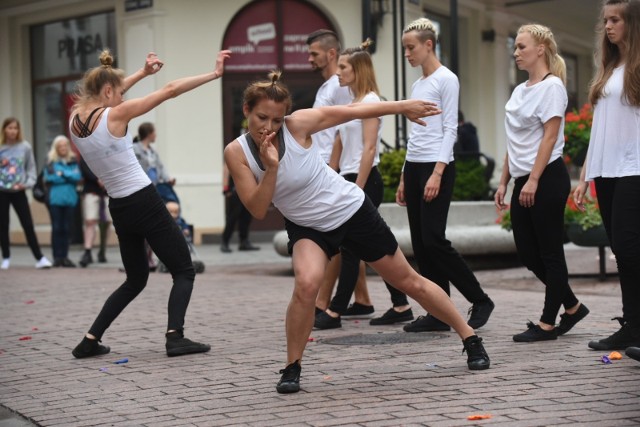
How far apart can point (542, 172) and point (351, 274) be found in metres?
1.82

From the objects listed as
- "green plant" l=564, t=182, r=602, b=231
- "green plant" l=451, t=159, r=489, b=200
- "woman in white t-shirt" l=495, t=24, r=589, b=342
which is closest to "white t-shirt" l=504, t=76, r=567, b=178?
"woman in white t-shirt" l=495, t=24, r=589, b=342

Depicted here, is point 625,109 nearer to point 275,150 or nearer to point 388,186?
point 275,150

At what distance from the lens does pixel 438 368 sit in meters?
6.00

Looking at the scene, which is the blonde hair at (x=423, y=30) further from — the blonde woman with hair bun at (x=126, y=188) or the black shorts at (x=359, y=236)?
the black shorts at (x=359, y=236)

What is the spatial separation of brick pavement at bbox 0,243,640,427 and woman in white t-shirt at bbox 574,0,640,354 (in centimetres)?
44

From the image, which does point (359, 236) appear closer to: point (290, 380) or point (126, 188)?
point (290, 380)

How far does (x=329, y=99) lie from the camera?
8.25 metres

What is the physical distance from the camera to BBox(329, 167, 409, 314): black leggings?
7992mm

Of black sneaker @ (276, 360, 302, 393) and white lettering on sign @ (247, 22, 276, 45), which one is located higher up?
white lettering on sign @ (247, 22, 276, 45)

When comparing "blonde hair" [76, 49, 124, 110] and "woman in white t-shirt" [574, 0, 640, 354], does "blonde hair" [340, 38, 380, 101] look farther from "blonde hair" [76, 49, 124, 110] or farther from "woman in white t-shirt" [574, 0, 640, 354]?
"woman in white t-shirt" [574, 0, 640, 354]

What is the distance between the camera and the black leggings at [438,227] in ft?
23.9

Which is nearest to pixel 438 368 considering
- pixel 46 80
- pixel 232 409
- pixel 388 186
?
pixel 232 409

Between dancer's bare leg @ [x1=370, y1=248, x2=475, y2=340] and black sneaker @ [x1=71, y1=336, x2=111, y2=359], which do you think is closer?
dancer's bare leg @ [x1=370, y1=248, x2=475, y2=340]

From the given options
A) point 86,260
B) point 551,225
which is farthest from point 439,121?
point 86,260
